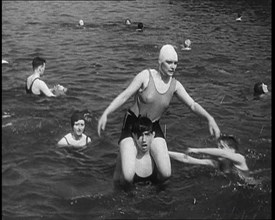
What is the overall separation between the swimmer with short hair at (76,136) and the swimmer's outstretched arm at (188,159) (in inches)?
87.8

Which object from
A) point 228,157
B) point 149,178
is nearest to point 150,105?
point 149,178

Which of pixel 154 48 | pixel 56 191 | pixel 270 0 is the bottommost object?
pixel 56 191

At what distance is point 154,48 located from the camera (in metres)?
21.9

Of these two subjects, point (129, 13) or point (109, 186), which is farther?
point (129, 13)

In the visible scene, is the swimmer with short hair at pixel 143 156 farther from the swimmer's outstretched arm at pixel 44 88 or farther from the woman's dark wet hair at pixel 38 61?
the woman's dark wet hair at pixel 38 61

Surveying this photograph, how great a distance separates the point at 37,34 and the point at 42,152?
16.0 m

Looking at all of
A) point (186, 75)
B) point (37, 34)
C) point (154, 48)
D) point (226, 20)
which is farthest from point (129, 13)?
point (186, 75)

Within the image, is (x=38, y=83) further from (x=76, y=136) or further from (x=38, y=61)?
(x=76, y=136)

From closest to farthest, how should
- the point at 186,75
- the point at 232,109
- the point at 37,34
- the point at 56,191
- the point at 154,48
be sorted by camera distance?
the point at 56,191 < the point at 232,109 < the point at 186,75 < the point at 154,48 < the point at 37,34

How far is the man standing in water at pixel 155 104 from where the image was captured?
827 centimetres

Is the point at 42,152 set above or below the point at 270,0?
below

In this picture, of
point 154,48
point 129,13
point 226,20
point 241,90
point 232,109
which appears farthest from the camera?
point 129,13

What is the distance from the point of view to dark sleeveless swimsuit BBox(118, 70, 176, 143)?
853 centimetres

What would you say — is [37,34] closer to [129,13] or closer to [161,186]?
[129,13]
